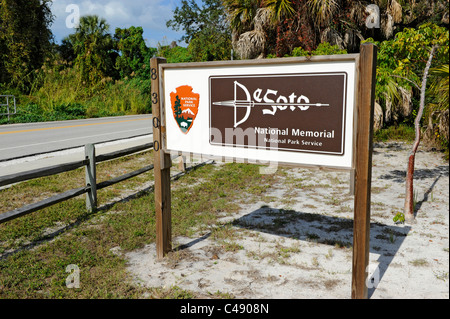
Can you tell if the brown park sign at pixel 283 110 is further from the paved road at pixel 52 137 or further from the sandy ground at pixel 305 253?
the paved road at pixel 52 137

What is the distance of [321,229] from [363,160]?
7.86ft

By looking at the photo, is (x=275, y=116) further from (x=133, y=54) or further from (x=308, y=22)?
(x=133, y=54)

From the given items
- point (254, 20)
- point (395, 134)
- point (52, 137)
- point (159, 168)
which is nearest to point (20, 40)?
point (52, 137)

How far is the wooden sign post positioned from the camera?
3467 millimetres

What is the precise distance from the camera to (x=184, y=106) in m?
4.59

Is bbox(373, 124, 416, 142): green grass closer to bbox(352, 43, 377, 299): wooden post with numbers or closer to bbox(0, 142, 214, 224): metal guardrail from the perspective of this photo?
bbox(0, 142, 214, 224): metal guardrail

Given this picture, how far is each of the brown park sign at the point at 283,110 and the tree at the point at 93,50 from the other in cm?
2636

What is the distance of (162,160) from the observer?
4.73m

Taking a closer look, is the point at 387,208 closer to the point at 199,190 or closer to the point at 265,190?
the point at 265,190

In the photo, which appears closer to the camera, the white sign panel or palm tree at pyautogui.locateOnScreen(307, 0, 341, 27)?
the white sign panel

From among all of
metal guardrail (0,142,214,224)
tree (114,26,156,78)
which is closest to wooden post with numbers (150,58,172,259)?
metal guardrail (0,142,214,224)

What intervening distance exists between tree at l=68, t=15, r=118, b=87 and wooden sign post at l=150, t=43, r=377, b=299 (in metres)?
25.8

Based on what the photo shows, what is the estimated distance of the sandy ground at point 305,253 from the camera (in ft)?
13.0

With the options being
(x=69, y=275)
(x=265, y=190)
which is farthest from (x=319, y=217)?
(x=69, y=275)
